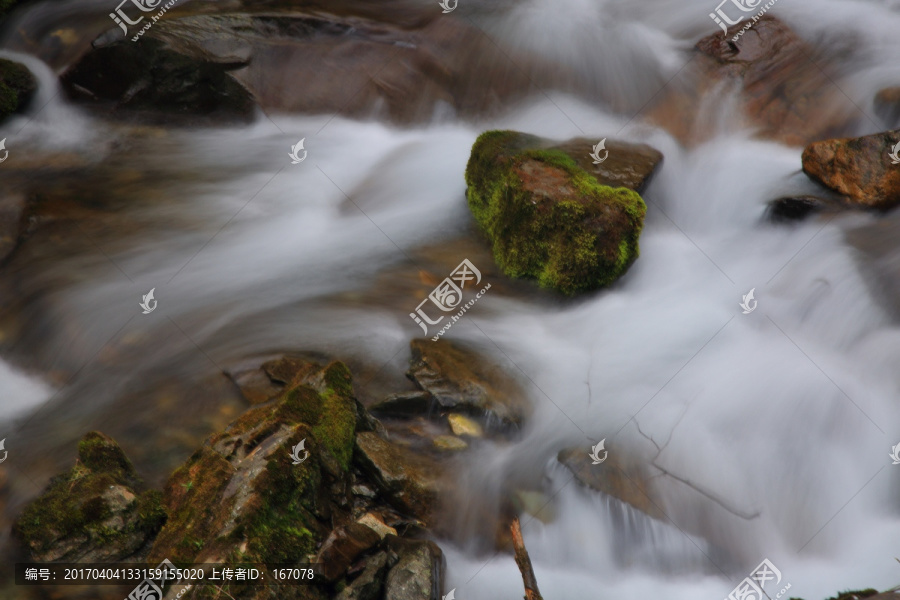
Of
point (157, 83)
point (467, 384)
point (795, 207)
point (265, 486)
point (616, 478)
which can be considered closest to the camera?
point (265, 486)

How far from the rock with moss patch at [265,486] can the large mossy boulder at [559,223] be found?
105 inches

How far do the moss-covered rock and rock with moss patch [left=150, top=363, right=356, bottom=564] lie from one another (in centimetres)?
683

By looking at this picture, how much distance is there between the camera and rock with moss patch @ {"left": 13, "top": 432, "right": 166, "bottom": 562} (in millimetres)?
4094

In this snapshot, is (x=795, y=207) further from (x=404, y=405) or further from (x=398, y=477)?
(x=398, y=477)

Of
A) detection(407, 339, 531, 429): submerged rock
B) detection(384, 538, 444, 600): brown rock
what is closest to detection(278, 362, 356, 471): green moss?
detection(384, 538, 444, 600): brown rock

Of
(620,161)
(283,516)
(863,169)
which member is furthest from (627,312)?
(283,516)

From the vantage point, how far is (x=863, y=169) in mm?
6879

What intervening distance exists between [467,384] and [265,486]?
82.4 inches

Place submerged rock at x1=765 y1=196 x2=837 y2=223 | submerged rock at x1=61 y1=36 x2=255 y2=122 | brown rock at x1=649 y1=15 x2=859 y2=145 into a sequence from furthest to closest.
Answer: submerged rock at x1=61 y1=36 x2=255 y2=122 → brown rock at x1=649 y1=15 x2=859 y2=145 → submerged rock at x1=765 y1=196 x2=837 y2=223

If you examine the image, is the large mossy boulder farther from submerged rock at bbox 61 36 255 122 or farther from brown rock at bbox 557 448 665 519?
submerged rock at bbox 61 36 255 122

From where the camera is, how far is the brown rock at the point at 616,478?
4.86 meters

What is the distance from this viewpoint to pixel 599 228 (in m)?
6.36

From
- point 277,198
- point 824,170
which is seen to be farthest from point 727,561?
point 277,198

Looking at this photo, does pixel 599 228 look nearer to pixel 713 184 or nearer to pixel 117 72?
pixel 713 184
